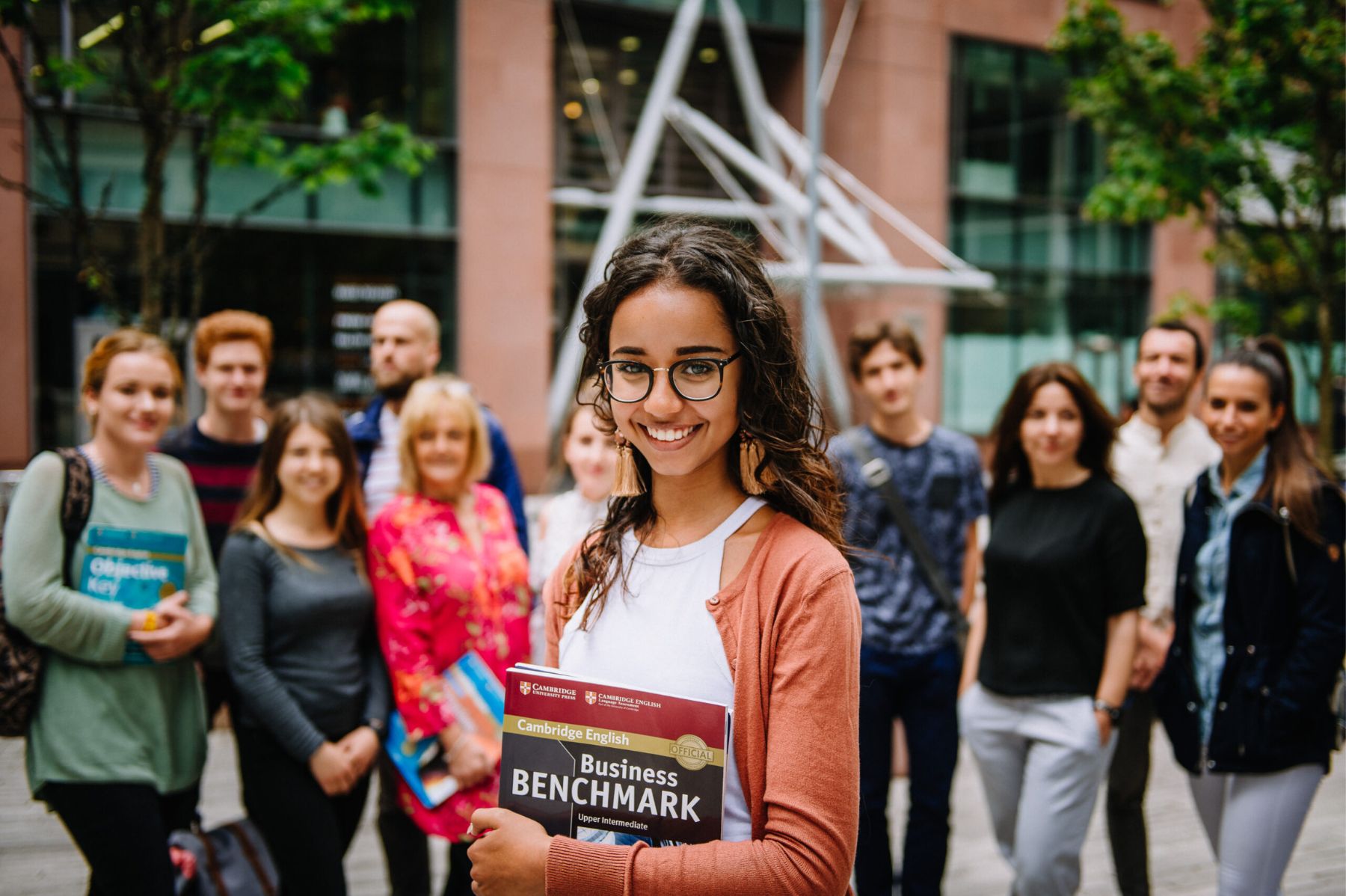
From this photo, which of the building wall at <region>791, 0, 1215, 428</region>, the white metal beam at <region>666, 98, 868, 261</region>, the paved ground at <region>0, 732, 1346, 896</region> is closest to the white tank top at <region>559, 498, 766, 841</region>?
the paved ground at <region>0, 732, 1346, 896</region>

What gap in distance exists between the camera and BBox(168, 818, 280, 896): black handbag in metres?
3.49

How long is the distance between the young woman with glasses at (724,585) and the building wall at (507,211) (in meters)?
14.0

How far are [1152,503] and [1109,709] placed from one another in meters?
1.27

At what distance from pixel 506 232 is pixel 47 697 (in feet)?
43.3

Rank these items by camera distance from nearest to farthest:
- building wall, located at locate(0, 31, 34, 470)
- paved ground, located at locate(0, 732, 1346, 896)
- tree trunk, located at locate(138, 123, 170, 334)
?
paved ground, located at locate(0, 732, 1346, 896)
tree trunk, located at locate(138, 123, 170, 334)
building wall, located at locate(0, 31, 34, 470)

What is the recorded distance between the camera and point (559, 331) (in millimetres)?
17969

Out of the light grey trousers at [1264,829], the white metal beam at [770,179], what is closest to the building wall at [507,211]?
the white metal beam at [770,179]

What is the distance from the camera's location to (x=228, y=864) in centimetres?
353

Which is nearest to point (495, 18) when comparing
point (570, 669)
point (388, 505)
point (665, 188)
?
point (665, 188)

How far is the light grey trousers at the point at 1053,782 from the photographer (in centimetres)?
373

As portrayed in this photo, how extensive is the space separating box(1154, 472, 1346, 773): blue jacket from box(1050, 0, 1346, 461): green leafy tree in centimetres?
436

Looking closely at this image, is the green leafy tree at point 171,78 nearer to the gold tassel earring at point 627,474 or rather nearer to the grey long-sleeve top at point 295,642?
the grey long-sleeve top at point 295,642

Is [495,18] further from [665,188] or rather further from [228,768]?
Answer: [228,768]

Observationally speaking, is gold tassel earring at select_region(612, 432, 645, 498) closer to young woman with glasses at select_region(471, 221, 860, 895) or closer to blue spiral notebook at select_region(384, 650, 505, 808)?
young woman with glasses at select_region(471, 221, 860, 895)
